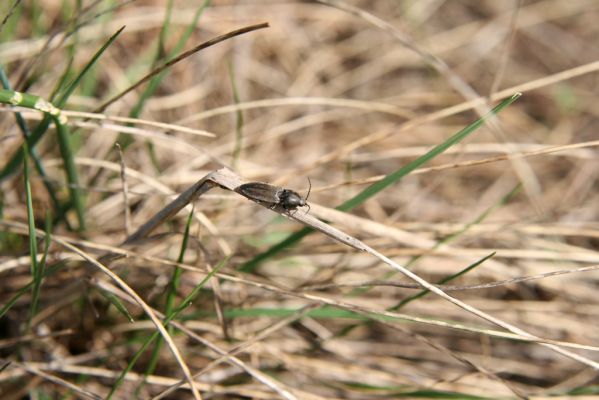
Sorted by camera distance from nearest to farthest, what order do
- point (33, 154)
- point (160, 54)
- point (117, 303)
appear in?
point (117, 303), point (33, 154), point (160, 54)

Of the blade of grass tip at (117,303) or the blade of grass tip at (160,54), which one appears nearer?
the blade of grass tip at (117,303)

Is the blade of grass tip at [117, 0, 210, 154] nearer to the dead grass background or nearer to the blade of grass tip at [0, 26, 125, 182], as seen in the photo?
the dead grass background

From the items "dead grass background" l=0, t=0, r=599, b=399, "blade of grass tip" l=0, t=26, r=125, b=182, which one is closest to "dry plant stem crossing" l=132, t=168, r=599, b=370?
"dead grass background" l=0, t=0, r=599, b=399

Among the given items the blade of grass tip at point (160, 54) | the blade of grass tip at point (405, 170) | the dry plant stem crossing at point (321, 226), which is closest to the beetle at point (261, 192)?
the dry plant stem crossing at point (321, 226)

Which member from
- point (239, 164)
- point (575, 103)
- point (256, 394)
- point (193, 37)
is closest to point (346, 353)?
point (256, 394)

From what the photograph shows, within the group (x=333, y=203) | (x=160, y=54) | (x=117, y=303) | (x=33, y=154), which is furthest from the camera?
(x=333, y=203)

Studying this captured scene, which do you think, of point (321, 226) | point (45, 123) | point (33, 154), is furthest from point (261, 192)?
point (33, 154)

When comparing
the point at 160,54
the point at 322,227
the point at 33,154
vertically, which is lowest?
the point at 322,227

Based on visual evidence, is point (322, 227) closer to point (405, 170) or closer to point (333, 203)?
point (405, 170)

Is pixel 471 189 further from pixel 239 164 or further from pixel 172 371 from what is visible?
pixel 172 371

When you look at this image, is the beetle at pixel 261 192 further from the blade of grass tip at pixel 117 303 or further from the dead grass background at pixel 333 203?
the blade of grass tip at pixel 117 303
